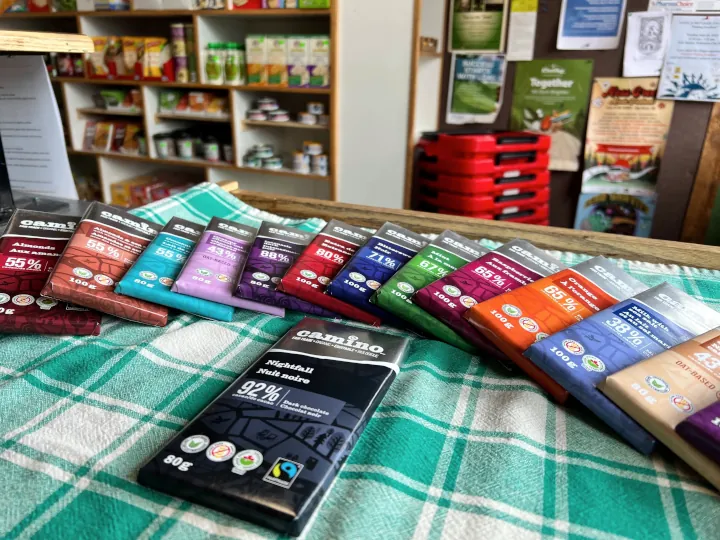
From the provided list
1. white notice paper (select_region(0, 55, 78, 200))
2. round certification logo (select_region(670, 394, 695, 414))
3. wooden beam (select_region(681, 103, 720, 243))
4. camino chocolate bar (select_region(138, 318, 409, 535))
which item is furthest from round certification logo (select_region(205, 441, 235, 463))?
wooden beam (select_region(681, 103, 720, 243))

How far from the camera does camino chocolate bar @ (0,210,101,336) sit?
0.70 m

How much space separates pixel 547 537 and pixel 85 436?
425mm

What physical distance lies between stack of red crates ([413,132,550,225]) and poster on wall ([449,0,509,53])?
A: 427mm

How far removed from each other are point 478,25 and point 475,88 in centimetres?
26

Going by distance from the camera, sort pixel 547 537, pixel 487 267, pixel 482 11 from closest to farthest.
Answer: pixel 547 537, pixel 487 267, pixel 482 11

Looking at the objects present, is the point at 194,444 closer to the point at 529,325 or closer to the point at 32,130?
the point at 529,325

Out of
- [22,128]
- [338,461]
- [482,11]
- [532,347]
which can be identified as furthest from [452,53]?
[338,461]

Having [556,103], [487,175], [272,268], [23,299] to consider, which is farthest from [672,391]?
[556,103]

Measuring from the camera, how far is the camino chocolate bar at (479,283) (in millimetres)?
690

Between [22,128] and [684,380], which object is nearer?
[684,380]

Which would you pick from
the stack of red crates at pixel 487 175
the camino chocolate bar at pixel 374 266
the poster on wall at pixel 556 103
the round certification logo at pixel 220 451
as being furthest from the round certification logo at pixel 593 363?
the poster on wall at pixel 556 103

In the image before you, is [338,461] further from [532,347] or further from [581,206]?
[581,206]

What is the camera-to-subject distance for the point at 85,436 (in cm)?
52

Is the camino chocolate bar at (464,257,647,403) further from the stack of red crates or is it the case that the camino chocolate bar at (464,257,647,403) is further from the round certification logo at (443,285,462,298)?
the stack of red crates
